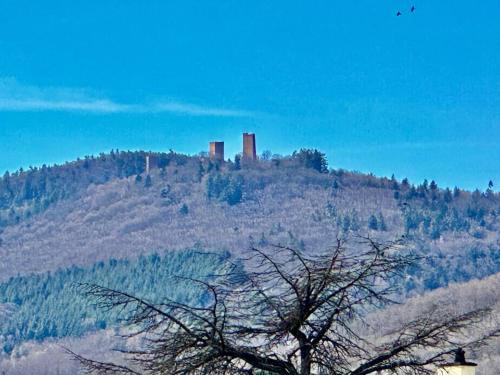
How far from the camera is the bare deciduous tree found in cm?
1861

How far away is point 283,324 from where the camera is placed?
18.8m

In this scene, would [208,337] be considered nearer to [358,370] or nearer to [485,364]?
[358,370]

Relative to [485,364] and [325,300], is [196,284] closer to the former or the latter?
[325,300]

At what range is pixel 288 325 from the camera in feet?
61.8

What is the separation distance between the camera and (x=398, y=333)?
63.8 feet

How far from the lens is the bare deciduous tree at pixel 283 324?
18609mm

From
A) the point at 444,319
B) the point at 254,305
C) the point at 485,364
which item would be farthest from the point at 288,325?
the point at 485,364

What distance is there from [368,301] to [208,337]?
164 cm

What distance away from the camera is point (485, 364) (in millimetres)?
182125

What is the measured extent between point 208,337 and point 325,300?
4.00 feet

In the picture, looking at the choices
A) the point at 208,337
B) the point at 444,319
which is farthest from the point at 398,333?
the point at 208,337

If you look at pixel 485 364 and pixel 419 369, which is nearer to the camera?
pixel 419 369

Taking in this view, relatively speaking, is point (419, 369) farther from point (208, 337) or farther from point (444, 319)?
point (208, 337)

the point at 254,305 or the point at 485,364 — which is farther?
the point at 485,364
